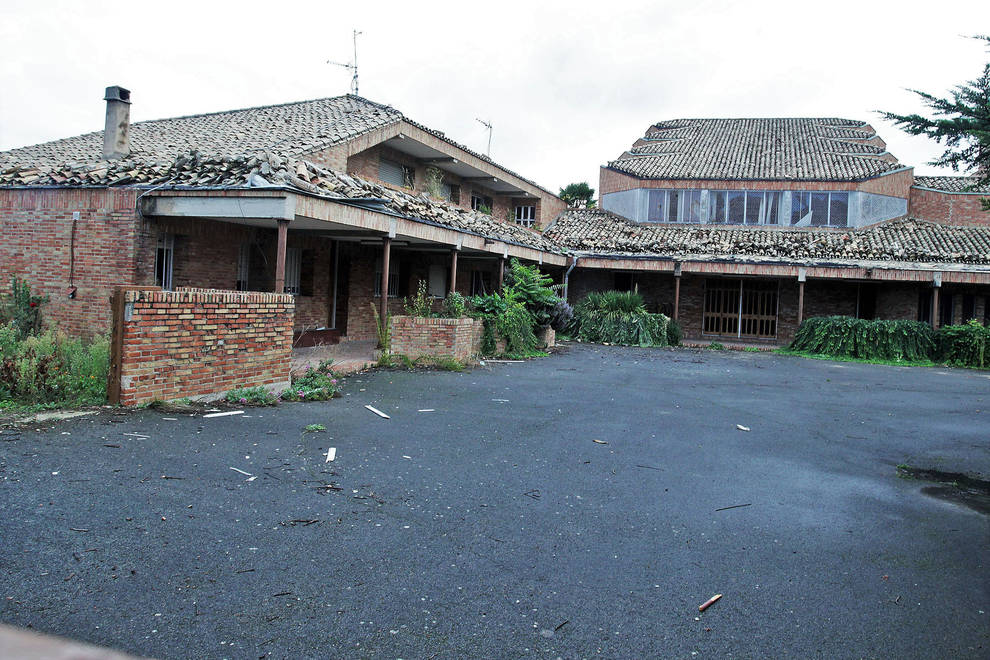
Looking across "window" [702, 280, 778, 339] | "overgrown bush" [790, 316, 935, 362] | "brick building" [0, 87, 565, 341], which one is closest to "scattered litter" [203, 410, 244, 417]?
"brick building" [0, 87, 565, 341]

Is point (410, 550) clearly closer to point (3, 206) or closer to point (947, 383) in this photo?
point (3, 206)

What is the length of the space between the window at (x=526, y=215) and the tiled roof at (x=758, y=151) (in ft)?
13.2

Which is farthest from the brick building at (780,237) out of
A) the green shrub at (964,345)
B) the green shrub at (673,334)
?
the green shrub at (964,345)

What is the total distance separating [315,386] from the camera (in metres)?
9.83

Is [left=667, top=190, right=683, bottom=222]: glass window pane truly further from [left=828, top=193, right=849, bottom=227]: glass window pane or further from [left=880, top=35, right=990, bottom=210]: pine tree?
[left=880, top=35, right=990, bottom=210]: pine tree

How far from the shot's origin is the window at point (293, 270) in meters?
15.2

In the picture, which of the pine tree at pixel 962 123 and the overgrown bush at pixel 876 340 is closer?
the pine tree at pixel 962 123

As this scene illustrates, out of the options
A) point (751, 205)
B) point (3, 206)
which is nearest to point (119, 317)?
point (3, 206)

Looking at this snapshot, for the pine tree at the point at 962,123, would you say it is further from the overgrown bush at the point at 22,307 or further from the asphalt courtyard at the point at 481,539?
the overgrown bush at the point at 22,307

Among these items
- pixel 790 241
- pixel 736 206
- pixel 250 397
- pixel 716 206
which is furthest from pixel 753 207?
pixel 250 397

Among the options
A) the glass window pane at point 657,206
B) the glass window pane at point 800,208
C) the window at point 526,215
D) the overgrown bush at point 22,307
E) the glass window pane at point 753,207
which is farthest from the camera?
the window at point 526,215

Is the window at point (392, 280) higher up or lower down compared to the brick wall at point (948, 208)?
lower down

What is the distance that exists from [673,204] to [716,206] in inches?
63.1

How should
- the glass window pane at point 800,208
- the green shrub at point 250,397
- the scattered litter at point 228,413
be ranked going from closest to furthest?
the scattered litter at point 228,413, the green shrub at point 250,397, the glass window pane at point 800,208
